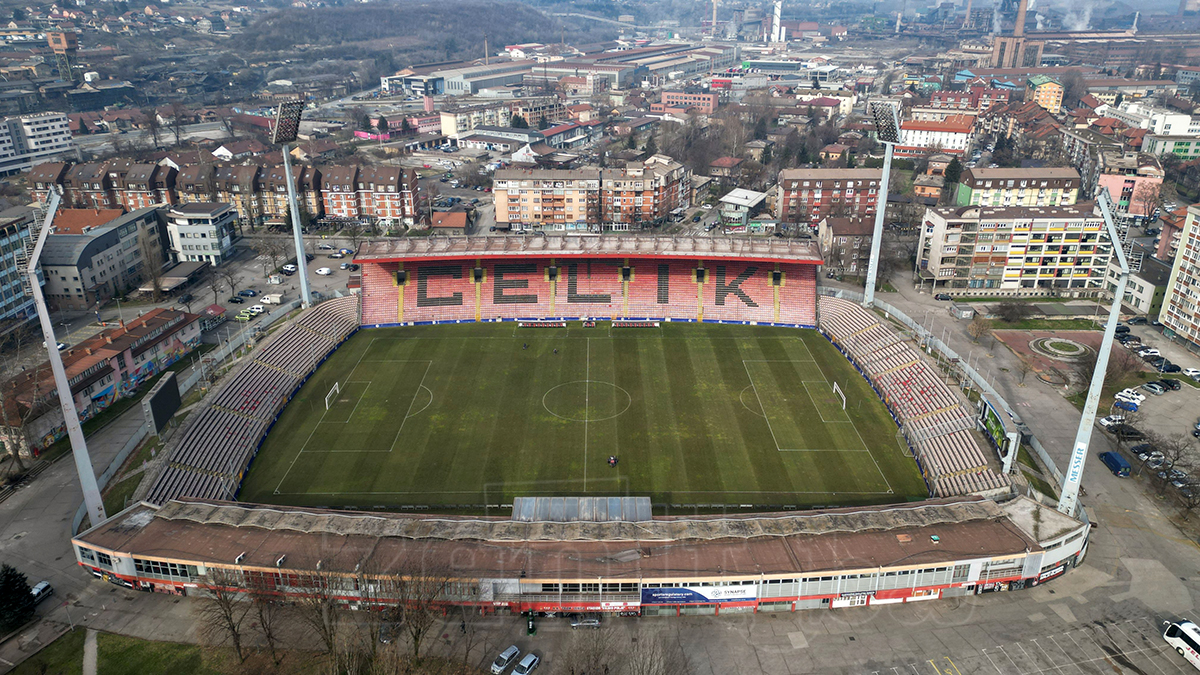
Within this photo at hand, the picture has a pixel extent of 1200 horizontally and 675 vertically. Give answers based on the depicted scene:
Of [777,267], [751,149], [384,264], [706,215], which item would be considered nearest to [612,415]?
[777,267]

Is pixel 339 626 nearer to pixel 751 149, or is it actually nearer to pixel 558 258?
pixel 558 258

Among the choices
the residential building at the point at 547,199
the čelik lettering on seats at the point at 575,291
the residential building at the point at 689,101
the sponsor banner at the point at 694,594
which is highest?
the residential building at the point at 689,101

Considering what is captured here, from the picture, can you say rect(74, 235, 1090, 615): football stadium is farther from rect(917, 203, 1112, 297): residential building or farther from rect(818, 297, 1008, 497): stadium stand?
rect(917, 203, 1112, 297): residential building

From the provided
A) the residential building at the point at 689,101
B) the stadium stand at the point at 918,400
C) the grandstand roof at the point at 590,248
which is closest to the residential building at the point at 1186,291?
Result: the stadium stand at the point at 918,400

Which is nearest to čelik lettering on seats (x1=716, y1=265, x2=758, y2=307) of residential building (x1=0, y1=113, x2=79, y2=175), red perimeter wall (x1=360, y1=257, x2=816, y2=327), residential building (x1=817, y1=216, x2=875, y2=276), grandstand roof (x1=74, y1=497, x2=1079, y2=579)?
red perimeter wall (x1=360, y1=257, x2=816, y2=327)

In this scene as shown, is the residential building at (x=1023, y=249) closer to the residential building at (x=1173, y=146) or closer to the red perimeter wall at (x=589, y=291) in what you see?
the red perimeter wall at (x=589, y=291)

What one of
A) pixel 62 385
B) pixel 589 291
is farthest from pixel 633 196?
pixel 62 385
